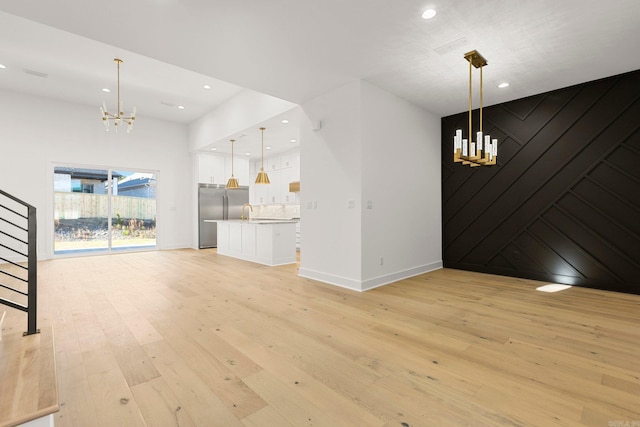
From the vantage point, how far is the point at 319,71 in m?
3.75

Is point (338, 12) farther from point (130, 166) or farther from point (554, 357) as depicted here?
point (130, 166)

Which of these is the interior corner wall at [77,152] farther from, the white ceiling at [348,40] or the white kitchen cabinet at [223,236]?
the white ceiling at [348,40]

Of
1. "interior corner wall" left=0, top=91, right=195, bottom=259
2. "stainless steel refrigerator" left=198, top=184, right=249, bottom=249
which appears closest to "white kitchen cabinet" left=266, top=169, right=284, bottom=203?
"stainless steel refrigerator" left=198, top=184, right=249, bottom=249

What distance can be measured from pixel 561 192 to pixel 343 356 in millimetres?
4204

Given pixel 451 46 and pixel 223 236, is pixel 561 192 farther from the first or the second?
pixel 223 236

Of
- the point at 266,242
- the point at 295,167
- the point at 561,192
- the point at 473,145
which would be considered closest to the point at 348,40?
the point at 473,145

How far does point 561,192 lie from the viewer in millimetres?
4270

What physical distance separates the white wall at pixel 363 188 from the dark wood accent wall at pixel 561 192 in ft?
3.08

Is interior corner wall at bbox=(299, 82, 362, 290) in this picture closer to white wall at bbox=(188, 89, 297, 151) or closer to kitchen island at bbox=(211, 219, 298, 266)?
white wall at bbox=(188, 89, 297, 151)

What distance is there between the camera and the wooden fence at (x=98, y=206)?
6957 mm

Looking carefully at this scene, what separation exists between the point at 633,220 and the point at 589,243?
0.53 m

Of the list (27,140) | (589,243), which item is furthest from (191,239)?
(589,243)

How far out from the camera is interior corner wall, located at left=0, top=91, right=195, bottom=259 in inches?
245

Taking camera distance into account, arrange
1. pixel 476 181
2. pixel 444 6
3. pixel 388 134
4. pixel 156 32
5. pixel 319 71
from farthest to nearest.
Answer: pixel 476 181, pixel 388 134, pixel 319 71, pixel 156 32, pixel 444 6
